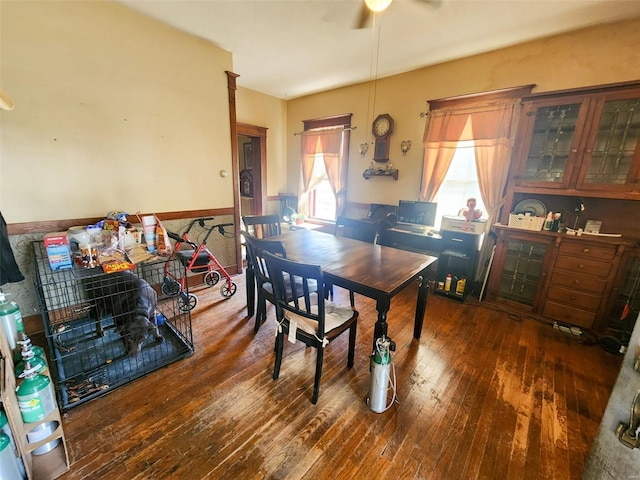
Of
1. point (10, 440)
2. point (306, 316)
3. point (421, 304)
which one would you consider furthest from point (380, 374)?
point (10, 440)

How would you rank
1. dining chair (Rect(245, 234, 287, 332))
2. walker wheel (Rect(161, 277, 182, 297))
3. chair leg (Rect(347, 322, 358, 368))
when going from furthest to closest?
walker wheel (Rect(161, 277, 182, 297)) → chair leg (Rect(347, 322, 358, 368)) → dining chair (Rect(245, 234, 287, 332))

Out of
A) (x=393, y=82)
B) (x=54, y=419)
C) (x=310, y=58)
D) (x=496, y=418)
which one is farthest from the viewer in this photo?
(x=393, y=82)

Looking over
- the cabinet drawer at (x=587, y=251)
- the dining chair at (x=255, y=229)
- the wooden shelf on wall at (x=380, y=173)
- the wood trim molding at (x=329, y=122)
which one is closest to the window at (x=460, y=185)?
the wooden shelf on wall at (x=380, y=173)

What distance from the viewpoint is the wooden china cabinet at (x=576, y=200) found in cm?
225

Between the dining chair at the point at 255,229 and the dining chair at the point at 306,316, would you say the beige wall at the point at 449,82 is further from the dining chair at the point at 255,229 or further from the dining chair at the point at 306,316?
the dining chair at the point at 306,316

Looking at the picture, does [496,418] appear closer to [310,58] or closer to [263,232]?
[263,232]

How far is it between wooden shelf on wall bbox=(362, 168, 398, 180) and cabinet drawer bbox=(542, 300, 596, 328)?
230cm

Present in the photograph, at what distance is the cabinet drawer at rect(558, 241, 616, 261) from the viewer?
2281mm

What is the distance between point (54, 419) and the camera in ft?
3.91

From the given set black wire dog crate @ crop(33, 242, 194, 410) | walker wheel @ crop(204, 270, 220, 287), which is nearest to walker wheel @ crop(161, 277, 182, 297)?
black wire dog crate @ crop(33, 242, 194, 410)

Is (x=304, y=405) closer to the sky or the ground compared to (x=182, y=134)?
closer to the ground

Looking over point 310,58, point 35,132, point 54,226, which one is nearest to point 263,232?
point 54,226

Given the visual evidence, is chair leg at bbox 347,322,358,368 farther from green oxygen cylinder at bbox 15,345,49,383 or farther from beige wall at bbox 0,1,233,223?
beige wall at bbox 0,1,233,223

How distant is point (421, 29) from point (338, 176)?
2244mm
